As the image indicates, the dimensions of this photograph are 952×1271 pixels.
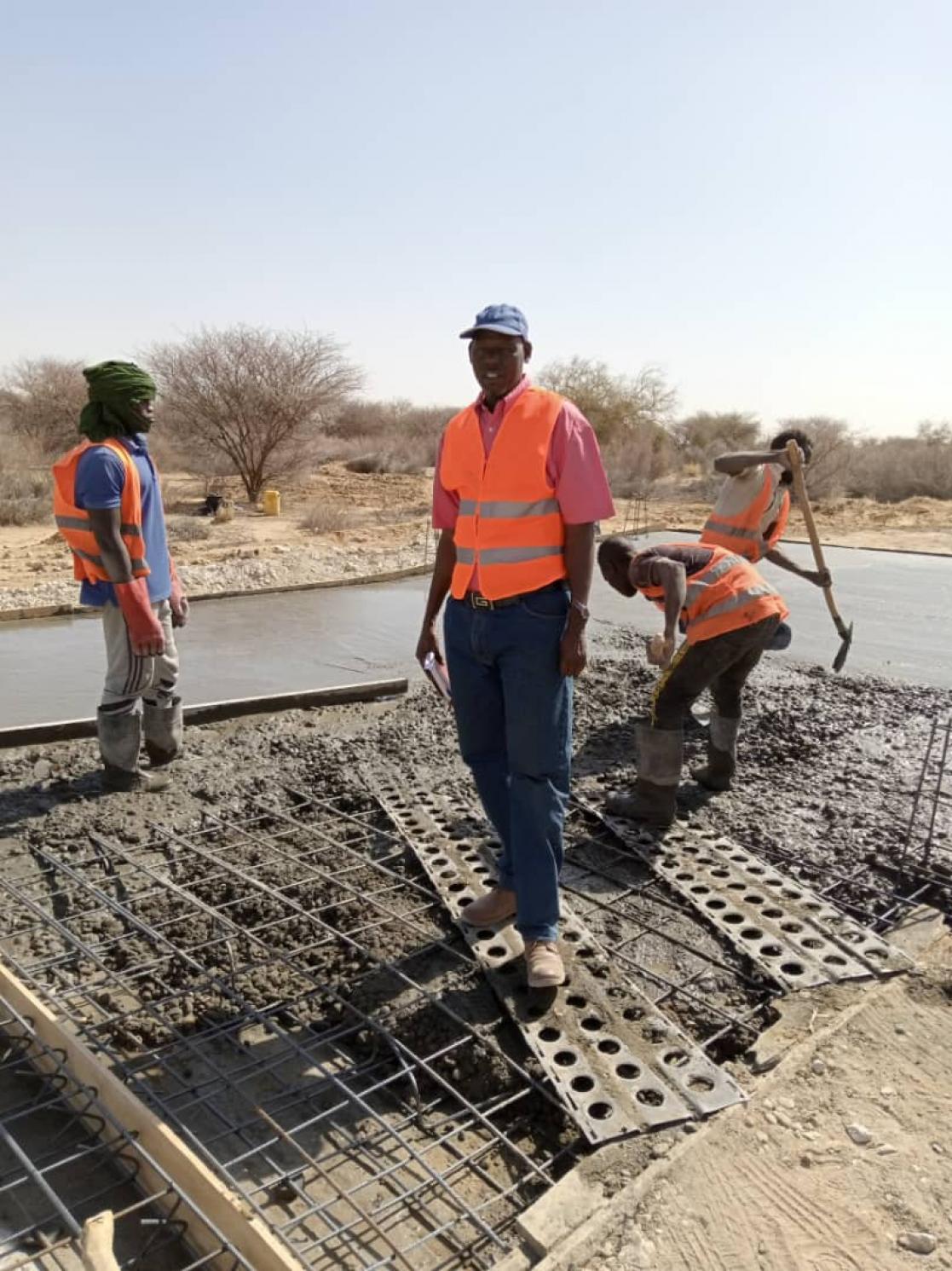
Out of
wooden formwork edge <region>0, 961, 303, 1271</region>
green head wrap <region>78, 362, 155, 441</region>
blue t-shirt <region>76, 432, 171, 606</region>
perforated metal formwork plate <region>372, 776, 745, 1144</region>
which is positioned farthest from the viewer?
green head wrap <region>78, 362, 155, 441</region>

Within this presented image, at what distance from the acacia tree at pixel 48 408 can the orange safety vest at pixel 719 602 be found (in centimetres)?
2725

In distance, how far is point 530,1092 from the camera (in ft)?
8.54

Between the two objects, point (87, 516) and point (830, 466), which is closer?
point (87, 516)

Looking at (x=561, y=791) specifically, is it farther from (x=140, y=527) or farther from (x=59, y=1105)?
(x=140, y=527)

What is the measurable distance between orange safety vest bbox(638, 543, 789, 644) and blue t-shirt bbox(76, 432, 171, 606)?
227 centimetres

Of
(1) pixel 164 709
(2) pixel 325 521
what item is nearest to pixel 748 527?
(1) pixel 164 709

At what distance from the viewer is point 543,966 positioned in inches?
113

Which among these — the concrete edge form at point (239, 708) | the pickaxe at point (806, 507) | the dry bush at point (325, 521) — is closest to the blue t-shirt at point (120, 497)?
the concrete edge form at point (239, 708)

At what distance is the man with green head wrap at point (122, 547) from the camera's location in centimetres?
415

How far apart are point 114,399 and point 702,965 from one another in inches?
133

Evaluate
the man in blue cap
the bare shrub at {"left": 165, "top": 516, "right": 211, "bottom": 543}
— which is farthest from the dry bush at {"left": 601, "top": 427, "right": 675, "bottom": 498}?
the man in blue cap

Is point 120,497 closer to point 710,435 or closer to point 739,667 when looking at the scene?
point 739,667

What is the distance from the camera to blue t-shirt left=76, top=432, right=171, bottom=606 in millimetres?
4121

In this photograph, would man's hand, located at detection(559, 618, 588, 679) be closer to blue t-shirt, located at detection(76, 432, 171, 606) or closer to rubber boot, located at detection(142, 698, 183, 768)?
blue t-shirt, located at detection(76, 432, 171, 606)
